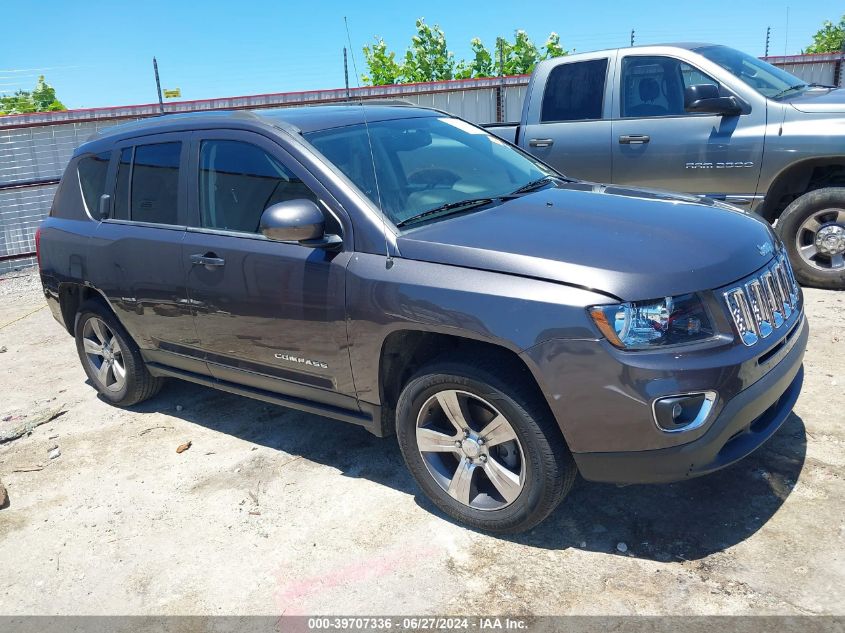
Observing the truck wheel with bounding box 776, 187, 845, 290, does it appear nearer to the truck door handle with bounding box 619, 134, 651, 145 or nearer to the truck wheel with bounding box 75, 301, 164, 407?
the truck door handle with bounding box 619, 134, 651, 145

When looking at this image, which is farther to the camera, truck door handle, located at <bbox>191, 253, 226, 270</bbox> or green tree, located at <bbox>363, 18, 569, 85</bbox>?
green tree, located at <bbox>363, 18, 569, 85</bbox>

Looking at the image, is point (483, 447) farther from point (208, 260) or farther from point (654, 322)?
point (208, 260)

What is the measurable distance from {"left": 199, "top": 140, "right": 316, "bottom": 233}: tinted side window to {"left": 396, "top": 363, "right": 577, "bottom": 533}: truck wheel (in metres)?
1.18

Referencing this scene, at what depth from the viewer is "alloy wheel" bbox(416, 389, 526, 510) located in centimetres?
312

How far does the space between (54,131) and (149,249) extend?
26.4ft

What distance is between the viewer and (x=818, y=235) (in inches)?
239

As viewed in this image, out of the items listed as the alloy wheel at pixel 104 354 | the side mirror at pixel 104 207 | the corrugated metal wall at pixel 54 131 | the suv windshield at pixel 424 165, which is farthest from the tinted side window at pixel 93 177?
the corrugated metal wall at pixel 54 131

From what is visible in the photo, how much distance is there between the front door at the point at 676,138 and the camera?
6145 millimetres

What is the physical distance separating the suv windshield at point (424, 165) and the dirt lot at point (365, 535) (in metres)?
1.44

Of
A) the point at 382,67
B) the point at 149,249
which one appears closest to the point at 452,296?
the point at 149,249

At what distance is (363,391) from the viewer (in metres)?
3.50

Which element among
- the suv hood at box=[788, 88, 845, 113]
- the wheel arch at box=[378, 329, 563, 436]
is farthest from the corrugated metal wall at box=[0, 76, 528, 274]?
the wheel arch at box=[378, 329, 563, 436]

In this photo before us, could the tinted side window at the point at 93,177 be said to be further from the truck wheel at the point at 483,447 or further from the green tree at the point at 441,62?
the green tree at the point at 441,62

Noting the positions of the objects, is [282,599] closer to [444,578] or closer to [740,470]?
[444,578]
